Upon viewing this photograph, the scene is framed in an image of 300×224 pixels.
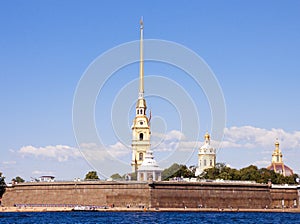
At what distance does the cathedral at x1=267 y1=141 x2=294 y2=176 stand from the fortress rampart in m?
46.0

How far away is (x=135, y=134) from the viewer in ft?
522

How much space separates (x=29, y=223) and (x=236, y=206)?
46145 millimetres

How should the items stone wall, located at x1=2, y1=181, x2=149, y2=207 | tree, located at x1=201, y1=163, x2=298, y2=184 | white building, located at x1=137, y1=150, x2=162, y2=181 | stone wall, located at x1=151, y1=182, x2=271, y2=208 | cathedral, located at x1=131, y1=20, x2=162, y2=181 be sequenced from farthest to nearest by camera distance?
cathedral, located at x1=131, y1=20, x2=162, y2=181
tree, located at x1=201, y1=163, x2=298, y2=184
white building, located at x1=137, y1=150, x2=162, y2=181
stone wall, located at x1=2, y1=181, x2=149, y2=207
stone wall, located at x1=151, y1=182, x2=271, y2=208

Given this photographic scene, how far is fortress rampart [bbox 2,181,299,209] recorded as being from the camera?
12338 centimetres

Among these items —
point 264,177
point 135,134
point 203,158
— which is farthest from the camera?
point 203,158

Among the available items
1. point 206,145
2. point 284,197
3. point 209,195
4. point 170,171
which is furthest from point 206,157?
point 209,195

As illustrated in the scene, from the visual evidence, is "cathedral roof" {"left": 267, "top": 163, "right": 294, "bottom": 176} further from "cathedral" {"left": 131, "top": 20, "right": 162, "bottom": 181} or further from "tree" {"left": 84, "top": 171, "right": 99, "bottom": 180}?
"tree" {"left": 84, "top": 171, "right": 99, "bottom": 180}

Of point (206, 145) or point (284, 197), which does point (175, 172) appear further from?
point (206, 145)

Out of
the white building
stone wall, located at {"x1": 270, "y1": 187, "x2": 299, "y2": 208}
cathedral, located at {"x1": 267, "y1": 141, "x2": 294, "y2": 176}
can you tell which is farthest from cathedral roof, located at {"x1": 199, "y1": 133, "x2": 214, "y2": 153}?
the white building

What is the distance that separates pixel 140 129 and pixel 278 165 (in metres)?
40.6

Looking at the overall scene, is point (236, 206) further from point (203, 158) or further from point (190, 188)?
point (203, 158)

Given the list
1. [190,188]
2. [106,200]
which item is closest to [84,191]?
[106,200]

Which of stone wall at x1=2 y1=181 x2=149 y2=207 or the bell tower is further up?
the bell tower

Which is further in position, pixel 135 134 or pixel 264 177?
pixel 135 134
